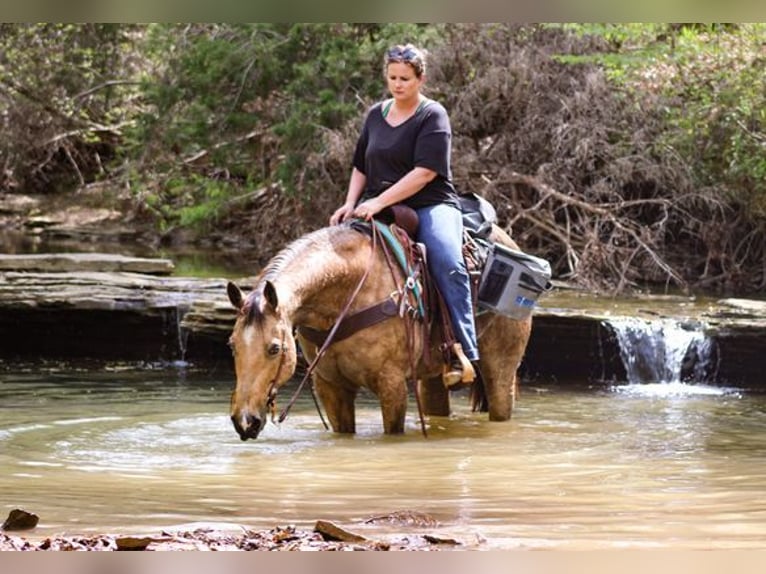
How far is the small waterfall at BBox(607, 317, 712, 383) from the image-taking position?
11.7 metres

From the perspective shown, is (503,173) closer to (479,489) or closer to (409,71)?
(409,71)

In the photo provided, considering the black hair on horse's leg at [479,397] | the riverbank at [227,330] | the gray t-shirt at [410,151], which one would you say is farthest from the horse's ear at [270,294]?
the riverbank at [227,330]

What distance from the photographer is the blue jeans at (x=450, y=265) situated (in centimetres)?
742

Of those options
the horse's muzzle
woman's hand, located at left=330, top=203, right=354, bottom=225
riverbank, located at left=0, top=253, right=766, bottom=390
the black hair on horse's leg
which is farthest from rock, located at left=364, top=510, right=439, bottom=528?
riverbank, located at left=0, top=253, right=766, bottom=390

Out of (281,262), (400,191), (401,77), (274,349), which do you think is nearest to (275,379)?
(274,349)

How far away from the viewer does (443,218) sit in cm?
750

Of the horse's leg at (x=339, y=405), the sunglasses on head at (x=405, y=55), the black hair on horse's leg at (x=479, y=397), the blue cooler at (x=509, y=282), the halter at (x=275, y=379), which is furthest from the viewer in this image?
the black hair on horse's leg at (x=479, y=397)

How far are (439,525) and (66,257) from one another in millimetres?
11535

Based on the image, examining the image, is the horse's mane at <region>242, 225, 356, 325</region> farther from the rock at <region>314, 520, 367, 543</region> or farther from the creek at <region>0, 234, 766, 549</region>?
the rock at <region>314, 520, 367, 543</region>

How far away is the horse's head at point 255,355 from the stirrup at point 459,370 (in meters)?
1.35

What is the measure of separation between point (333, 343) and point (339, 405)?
0.66 meters

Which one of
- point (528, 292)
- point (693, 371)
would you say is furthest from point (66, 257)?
point (528, 292)

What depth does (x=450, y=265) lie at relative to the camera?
741 cm

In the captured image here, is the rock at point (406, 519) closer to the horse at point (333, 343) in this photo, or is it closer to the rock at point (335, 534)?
the rock at point (335, 534)
